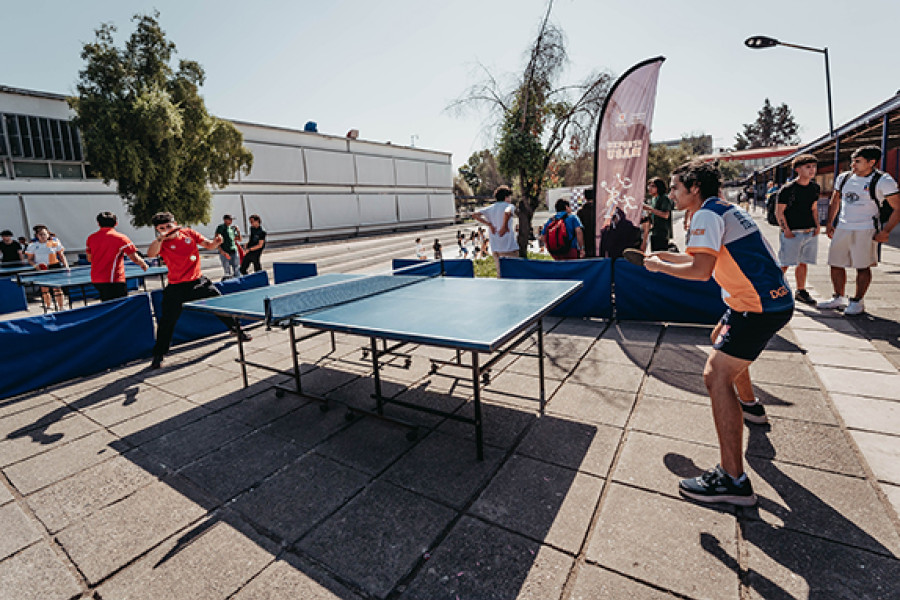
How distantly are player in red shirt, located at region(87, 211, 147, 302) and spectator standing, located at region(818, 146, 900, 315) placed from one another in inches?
407

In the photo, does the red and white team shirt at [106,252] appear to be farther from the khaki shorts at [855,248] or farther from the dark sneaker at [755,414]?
the khaki shorts at [855,248]

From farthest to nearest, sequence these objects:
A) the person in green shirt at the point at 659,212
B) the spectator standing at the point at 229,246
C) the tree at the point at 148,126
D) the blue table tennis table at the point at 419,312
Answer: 1. the tree at the point at 148,126
2. the spectator standing at the point at 229,246
3. the person in green shirt at the point at 659,212
4. the blue table tennis table at the point at 419,312

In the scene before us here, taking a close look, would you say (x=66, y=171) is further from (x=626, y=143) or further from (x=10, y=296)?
(x=626, y=143)

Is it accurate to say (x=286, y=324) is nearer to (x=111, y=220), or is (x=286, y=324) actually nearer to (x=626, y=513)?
(x=626, y=513)

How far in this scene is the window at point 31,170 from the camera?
650 inches

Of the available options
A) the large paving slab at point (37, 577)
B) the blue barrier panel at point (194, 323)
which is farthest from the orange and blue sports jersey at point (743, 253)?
the blue barrier panel at point (194, 323)

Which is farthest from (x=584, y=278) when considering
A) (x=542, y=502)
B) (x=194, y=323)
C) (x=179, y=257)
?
(x=194, y=323)

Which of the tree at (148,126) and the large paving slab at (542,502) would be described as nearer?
the large paving slab at (542,502)

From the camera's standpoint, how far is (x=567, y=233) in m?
7.81

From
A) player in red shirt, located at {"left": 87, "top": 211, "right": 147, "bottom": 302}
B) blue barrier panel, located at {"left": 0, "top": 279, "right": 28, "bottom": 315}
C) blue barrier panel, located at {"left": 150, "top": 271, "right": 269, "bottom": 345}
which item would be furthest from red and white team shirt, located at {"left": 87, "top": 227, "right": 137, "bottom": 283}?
blue barrier panel, located at {"left": 0, "top": 279, "right": 28, "bottom": 315}

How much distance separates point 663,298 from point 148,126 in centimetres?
1677

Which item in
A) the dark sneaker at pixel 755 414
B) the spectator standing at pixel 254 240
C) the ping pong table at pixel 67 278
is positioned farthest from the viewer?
the spectator standing at pixel 254 240

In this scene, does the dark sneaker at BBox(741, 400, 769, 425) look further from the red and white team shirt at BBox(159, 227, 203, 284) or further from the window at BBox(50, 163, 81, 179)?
the window at BBox(50, 163, 81, 179)

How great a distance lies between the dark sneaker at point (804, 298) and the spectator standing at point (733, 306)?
19.6 feet
